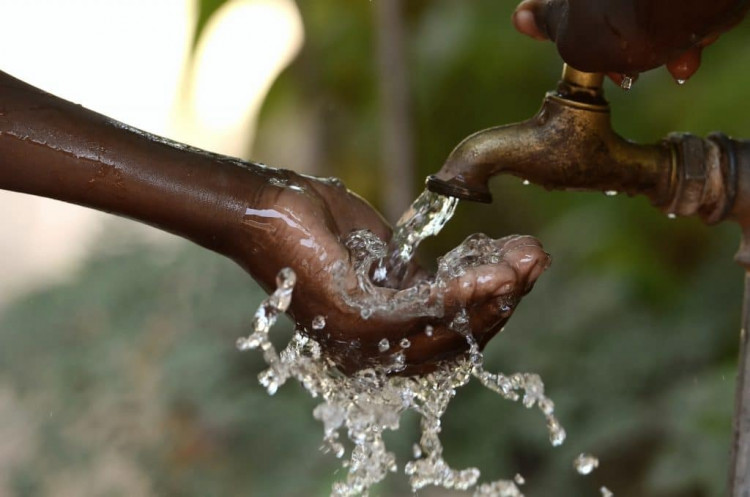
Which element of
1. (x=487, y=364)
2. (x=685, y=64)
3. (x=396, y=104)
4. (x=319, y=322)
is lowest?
(x=487, y=364)

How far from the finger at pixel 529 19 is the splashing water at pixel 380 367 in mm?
229

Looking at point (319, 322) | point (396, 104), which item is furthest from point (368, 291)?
Result: point (396, 104)

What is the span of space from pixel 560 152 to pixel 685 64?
0.18m

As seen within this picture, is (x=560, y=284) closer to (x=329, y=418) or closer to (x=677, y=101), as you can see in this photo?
(x=677, y=101)

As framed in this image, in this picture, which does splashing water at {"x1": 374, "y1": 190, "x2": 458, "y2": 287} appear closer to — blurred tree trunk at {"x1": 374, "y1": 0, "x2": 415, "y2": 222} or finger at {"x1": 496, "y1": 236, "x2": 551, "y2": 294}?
finger at {"x1": 496, "y1": 236, "x2": 551, "y2": 294}

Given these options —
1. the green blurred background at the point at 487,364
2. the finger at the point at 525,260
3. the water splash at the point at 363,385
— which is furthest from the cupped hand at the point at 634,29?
the green blurred background at the point at 487,364

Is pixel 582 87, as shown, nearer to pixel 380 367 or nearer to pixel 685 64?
pixel 685 64

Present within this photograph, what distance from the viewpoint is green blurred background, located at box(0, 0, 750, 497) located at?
279 cm

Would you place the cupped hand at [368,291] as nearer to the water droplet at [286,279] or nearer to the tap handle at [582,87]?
the water droplet at [286,279]

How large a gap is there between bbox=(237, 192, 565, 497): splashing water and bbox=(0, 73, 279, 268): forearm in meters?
0.11

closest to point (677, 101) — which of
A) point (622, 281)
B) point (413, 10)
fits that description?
point (622, 281)

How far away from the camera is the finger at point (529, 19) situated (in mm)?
1263

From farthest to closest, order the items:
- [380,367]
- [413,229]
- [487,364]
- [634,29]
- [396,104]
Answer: [396,104] < [487,364] < [413,229] < [380,367] < [634,29]

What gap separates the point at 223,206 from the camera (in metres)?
1.13
